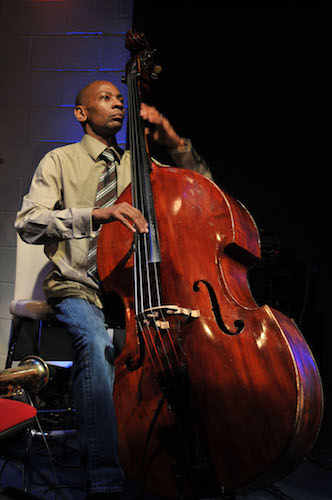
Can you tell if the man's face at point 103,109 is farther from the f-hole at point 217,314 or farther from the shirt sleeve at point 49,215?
the f-hole at point 217,314

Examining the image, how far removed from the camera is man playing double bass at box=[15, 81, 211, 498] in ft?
4.01

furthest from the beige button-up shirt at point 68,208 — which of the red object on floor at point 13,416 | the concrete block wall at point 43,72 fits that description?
the concrete block wall at point 43,72

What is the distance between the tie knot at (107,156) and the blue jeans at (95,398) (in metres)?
0.67

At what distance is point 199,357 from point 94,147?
3.53 feet

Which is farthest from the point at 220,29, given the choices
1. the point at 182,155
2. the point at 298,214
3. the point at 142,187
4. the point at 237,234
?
the point at 237,234

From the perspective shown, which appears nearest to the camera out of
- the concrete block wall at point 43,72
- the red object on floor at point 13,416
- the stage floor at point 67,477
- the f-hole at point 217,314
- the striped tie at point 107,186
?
the red object on floor at point 13,416

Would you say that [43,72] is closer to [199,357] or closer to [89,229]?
[89,229]

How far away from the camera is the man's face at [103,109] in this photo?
175 centimetres

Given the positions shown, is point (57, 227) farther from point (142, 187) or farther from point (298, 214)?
point (298, 214)

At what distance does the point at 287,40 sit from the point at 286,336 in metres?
2.65

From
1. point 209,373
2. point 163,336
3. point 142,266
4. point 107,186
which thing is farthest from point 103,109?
point 209,373

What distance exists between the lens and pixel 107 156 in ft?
5.68

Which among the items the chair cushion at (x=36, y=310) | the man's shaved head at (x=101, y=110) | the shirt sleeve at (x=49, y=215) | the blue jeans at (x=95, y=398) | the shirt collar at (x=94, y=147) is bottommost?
the blue jeans at (x=95, y=398)

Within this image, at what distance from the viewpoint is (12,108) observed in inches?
102
